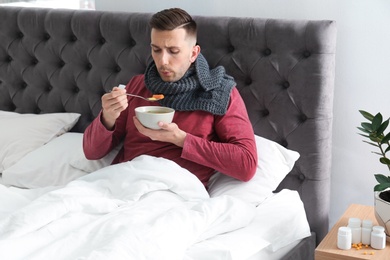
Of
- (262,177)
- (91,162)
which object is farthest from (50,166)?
(262,177)

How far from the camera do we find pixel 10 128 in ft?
8.80

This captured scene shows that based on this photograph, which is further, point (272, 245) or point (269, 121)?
point (269, 121)

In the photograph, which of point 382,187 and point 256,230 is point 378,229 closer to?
point 382,187

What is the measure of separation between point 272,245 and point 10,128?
3.86 feet

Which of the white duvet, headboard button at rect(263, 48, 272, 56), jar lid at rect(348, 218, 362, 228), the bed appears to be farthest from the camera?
headboard button at rect(263, 48, 272, 56)

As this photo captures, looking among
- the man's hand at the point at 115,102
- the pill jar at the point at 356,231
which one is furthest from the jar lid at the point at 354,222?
the man's hand at the point at 115,102

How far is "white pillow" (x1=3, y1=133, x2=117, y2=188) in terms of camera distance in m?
2.43

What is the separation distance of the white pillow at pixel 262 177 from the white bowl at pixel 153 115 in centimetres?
30

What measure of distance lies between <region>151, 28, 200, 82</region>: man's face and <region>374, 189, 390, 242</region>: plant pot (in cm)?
74

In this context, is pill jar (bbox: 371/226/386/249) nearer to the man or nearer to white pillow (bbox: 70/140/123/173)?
the man

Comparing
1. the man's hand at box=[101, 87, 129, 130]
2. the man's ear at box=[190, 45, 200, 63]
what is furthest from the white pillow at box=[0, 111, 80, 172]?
the man's ear at box=[190, 45, 200, 63]

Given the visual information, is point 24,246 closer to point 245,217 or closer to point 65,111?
point 245,217

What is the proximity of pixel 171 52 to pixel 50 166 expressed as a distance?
24.5 inches

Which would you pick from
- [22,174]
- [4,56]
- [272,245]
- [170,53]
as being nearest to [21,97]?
[4,56]
